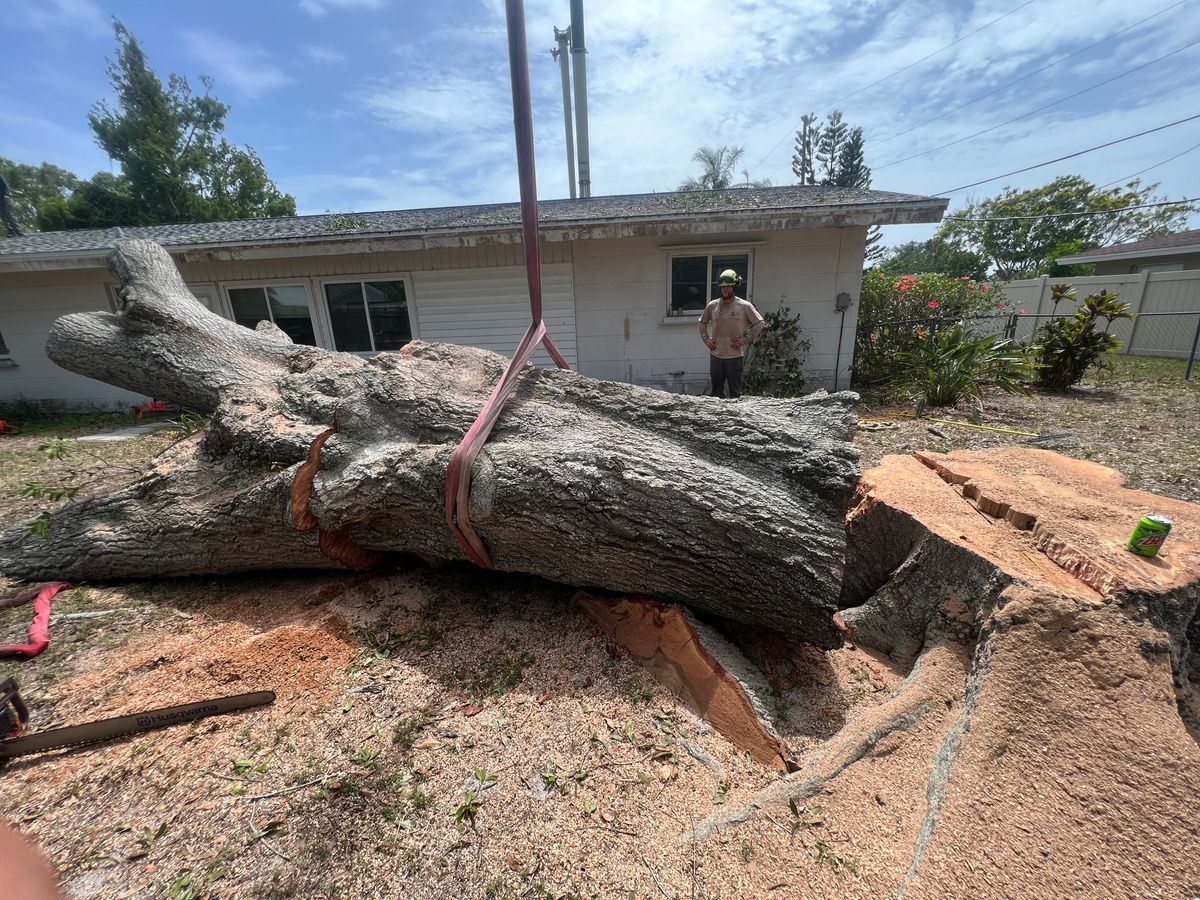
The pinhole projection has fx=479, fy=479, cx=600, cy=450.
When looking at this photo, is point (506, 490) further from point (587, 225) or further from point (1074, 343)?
point (1074, 343)

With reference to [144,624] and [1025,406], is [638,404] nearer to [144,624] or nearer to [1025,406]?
[144,624]

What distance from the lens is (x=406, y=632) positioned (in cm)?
208

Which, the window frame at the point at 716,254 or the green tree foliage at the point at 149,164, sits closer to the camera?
the window frame at the point at 716,254

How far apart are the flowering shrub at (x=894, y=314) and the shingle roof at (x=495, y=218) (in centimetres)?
143

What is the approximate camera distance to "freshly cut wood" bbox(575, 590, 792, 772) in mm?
1603

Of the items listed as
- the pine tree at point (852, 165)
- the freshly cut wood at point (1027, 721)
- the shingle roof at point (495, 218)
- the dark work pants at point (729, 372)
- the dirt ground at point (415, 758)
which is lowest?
the dirt ground at point (415, 758)

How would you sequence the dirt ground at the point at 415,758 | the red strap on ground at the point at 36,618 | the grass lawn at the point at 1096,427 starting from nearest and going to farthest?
the dirt ground at the point at 415,758 < the red strap on ground at the point at 36,618 < the grass lawn at the point at 1096,427

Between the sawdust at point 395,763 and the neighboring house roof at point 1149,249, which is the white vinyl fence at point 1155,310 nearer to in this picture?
the neighboring house roof at point 1149,249

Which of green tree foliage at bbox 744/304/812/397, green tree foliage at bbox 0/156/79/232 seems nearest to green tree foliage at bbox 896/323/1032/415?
green tree foliage at bbox 744/304/812/397

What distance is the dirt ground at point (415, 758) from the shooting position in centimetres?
123

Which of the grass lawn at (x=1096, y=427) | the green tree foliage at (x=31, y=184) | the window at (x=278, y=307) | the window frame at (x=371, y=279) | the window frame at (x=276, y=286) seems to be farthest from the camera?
the green tree foliage at (x=31, y=184)

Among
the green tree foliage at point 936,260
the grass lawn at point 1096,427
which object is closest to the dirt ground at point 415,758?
the grass lawn at point 1096,427

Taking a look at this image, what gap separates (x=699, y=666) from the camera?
178cm

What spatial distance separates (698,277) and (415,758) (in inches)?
257
